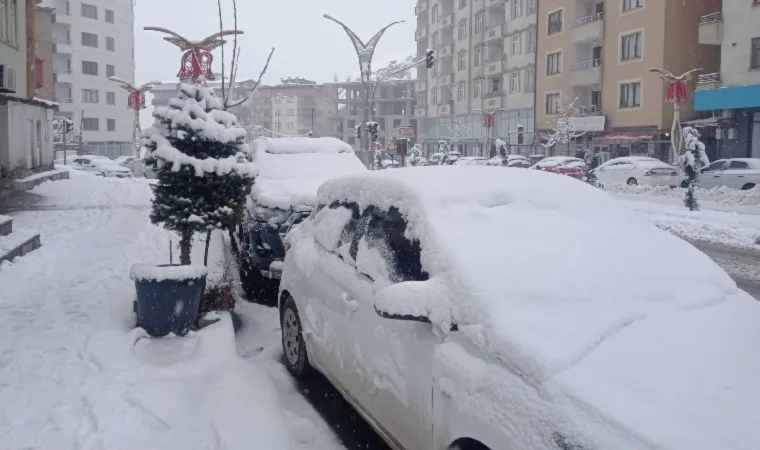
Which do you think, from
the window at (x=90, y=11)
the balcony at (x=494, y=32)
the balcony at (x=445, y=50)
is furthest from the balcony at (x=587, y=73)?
the window at (x=90, y=11)

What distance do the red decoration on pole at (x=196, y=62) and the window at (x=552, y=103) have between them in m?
32.5

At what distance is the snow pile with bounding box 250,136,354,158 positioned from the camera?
1213cm

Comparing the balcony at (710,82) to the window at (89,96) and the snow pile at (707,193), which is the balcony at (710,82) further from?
the window at (89,96)

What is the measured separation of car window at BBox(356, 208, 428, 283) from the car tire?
125cm

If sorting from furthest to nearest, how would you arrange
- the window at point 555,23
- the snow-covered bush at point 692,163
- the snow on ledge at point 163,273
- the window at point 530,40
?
1. the window at point 530,40
2. the window at point 555,23
3. the snow-covered bush at point 692,163
4. the snow on ledge at point 163,273

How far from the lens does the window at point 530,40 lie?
50.7 m

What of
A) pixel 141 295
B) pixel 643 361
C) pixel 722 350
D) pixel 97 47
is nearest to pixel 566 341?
pixel 643 361

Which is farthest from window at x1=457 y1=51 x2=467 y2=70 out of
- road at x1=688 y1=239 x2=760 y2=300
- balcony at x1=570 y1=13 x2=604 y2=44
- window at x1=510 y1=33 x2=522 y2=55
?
road at x1=688 y1=239 x2=760 y2=300

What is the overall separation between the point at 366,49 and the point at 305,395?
76.4 feet

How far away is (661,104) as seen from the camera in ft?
117

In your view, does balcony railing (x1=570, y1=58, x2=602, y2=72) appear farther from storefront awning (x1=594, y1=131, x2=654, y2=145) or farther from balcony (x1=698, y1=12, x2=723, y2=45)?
balcony (x1=698, y1=12, x2=723, y2=45)

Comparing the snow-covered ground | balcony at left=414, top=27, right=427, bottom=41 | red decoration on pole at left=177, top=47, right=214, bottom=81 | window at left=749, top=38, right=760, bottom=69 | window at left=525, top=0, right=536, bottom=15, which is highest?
balcony at left=414, top=27, right=427, bottom=41

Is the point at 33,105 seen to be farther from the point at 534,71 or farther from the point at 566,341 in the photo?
the point at 534,71

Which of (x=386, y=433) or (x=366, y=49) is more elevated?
(x=366, y=49)
